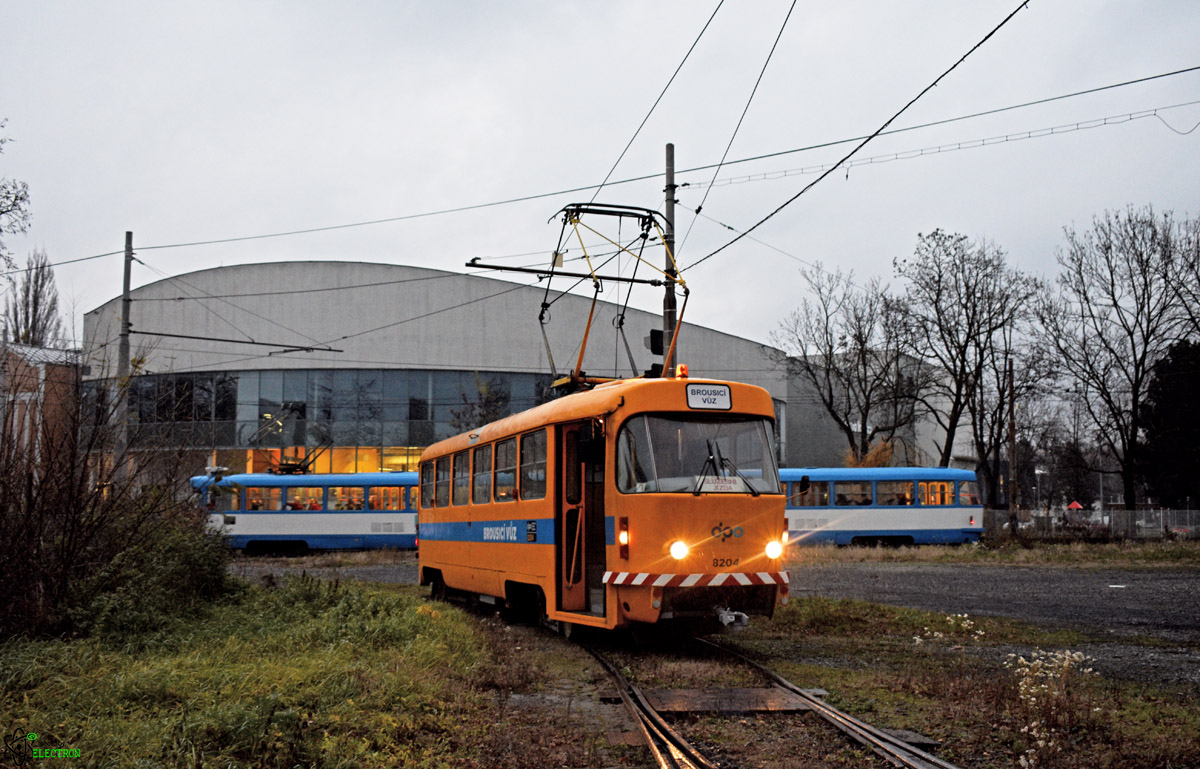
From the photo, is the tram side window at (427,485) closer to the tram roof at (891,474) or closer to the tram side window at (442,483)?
the tram side window at (442,483)

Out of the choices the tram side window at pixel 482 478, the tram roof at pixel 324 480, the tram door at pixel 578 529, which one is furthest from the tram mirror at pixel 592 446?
the tram roof at pixel 324 480

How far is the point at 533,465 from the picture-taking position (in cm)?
1270

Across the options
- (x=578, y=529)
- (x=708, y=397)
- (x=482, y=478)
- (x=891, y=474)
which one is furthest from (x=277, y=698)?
(x=891, y=474)

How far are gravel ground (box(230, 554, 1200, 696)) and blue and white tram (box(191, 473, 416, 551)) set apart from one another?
5.21 metres

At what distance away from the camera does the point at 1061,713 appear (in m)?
7.26

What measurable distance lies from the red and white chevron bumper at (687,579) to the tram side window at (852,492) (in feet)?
81.0

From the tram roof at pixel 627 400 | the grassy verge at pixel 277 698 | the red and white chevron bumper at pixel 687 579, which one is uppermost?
the tram roof at pixel 627 400

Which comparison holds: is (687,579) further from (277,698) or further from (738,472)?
(277,698)

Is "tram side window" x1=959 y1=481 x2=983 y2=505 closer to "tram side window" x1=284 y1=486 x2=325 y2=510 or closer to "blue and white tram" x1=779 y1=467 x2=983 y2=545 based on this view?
"blue and white tram" x1=779 y1=467 x2=983 y2=545

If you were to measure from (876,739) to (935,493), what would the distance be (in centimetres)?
2941

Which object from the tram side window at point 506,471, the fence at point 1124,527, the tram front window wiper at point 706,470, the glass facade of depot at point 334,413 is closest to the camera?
the tram front window wiper at point 706,470

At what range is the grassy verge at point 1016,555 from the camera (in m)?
28.3

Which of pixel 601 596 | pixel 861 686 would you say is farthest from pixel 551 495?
pixel 861 686

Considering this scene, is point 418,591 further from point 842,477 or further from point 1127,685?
point 842,477
